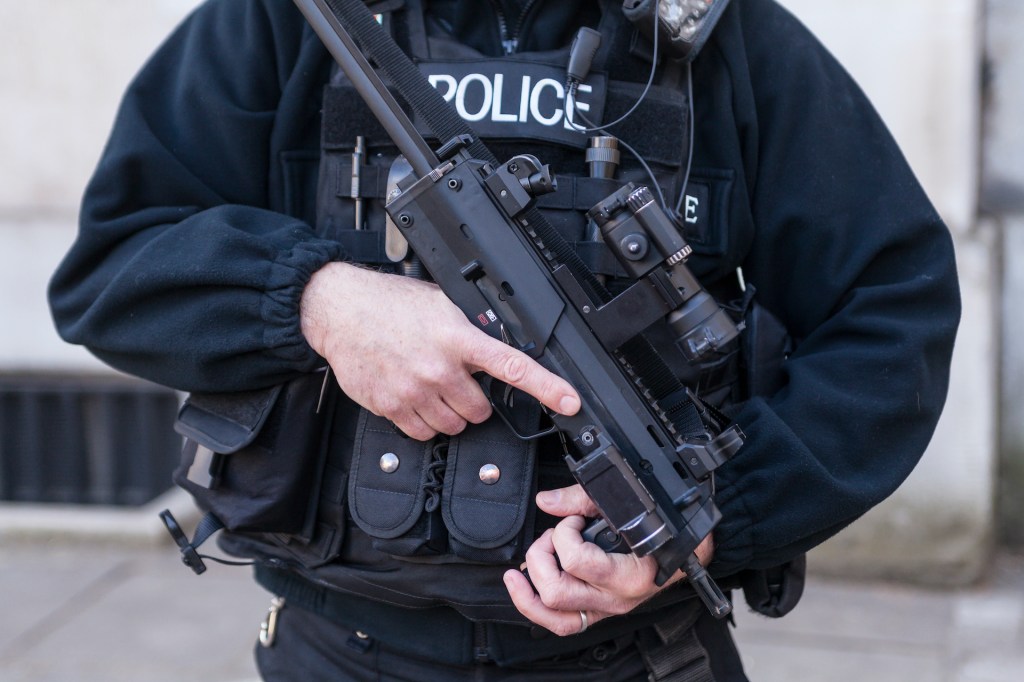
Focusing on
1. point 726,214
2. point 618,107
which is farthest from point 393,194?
point 726,214

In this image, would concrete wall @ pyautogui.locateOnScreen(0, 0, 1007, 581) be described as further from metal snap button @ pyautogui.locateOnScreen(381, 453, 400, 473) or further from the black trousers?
metal snap button @ pyautogui.locateOnScreen(381, 453, 400, 473)

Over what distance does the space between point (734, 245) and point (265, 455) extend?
77 centimetres

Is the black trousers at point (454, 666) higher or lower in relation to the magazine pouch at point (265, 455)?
lower

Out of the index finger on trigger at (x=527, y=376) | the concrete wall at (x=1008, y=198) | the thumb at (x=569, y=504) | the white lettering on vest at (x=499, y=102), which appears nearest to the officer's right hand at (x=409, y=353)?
the index finger on trigger at (x=527, y=376)

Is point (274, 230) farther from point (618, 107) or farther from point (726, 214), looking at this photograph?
point (726, 214)

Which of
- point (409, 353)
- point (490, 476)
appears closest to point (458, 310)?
point (409, 353)

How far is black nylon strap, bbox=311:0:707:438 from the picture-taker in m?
1.41

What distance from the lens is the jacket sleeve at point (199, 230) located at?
1.46 metres

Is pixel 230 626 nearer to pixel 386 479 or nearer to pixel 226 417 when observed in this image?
pixel 226 417

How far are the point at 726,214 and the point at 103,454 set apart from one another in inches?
147

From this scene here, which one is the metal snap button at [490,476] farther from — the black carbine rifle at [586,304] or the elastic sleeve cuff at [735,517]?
the elastic sleeve cuff at [735,517]

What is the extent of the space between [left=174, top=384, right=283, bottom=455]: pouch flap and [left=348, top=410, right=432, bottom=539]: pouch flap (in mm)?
157

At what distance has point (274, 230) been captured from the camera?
152 cm

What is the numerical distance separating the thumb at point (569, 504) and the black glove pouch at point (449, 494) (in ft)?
0.13
